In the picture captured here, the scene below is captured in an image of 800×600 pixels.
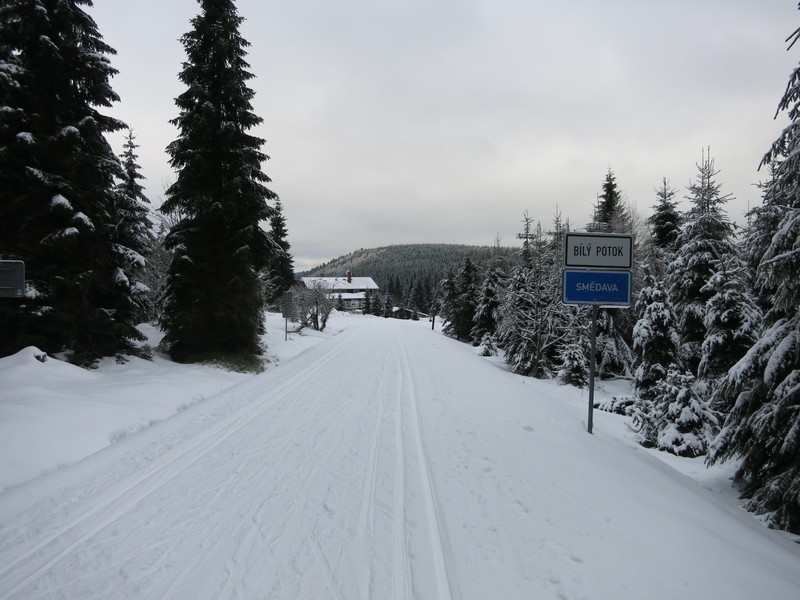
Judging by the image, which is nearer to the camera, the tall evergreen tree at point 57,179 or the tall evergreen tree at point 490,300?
the tall evergreen tree at point 57,179

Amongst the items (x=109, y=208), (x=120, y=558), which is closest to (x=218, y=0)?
(x=109, y=208)

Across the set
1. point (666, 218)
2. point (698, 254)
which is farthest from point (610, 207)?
point (698, 254)

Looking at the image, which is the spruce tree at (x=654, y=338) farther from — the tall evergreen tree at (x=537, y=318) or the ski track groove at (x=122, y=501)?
the ski track groove at (x=122, y=501)

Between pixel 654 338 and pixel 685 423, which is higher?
pixel 654 338

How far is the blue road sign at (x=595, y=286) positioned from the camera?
639 centimetres

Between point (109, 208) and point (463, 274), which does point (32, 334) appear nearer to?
point (109, 208)

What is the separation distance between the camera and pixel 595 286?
21.2 ft

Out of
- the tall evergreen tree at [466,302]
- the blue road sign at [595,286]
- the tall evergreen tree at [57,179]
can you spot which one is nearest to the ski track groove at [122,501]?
the tall evergreen tree at [57,179]

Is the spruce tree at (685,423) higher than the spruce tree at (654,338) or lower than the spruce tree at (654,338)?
lower

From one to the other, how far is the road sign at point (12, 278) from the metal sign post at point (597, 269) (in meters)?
7.53

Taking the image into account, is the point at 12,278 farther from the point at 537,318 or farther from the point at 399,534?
the point at 537,318

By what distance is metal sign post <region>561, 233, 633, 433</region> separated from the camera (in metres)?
6.41

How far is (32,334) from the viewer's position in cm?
861

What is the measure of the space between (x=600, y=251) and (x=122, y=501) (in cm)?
729
